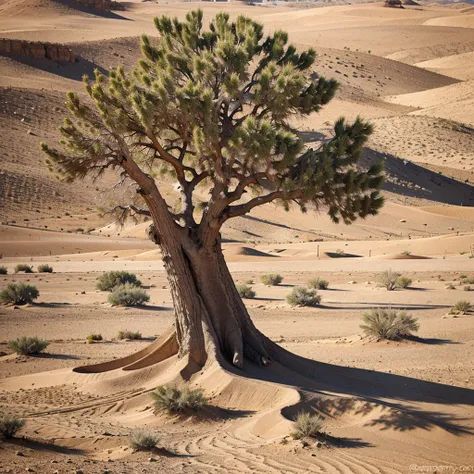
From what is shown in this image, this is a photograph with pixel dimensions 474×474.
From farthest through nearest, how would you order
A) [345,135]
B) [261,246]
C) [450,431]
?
[261,246] → [345,135] → [450,431]

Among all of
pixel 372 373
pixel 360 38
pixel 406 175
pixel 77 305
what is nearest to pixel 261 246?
pixel 77 305

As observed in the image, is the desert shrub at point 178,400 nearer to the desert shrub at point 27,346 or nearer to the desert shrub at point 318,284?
the desert shrub at point 27,346

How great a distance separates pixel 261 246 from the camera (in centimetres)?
4334

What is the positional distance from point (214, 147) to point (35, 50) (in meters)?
78.9

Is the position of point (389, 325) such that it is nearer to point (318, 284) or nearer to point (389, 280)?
point (389, 280)

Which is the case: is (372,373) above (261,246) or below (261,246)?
above

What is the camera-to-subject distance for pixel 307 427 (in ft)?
31.2

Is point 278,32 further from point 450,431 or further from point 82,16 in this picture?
point 82,16

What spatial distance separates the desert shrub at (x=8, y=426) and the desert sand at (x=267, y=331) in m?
0.21

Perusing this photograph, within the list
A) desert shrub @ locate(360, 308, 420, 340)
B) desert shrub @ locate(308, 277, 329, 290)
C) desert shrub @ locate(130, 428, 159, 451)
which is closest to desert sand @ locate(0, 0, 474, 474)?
desert shrub @ locate(130, 428, 159, 451)

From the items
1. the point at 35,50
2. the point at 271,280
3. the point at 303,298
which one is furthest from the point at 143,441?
the point at 35,50

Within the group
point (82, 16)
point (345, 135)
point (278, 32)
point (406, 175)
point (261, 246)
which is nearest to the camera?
point (345, 135)

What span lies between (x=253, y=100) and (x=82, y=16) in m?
136

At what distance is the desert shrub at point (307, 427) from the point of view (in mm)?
9492
